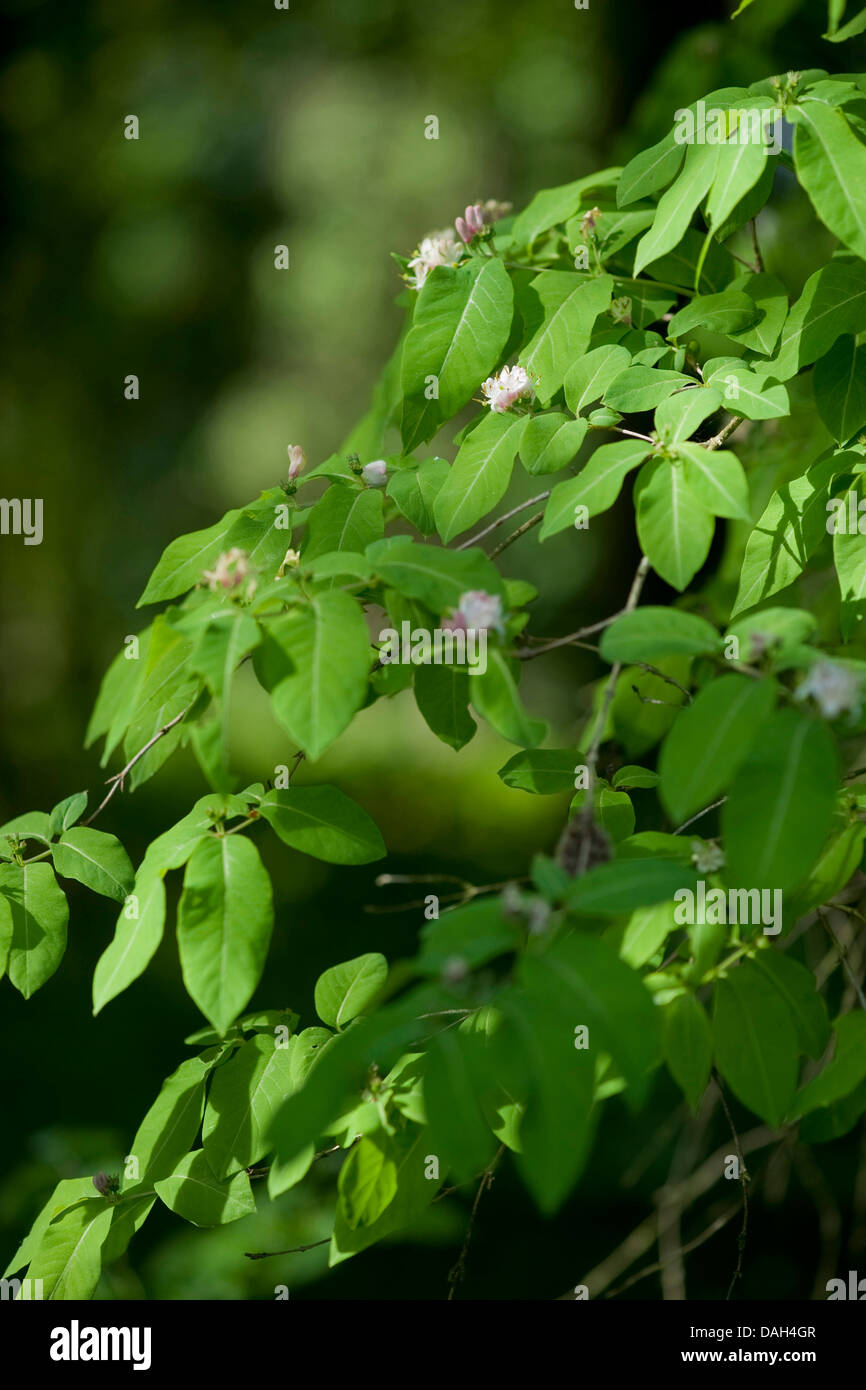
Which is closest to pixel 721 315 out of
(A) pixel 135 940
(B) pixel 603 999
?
(B) pixel 603 999

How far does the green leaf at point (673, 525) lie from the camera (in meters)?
0.97

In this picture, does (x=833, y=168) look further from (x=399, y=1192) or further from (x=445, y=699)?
(x=399, y=1192)

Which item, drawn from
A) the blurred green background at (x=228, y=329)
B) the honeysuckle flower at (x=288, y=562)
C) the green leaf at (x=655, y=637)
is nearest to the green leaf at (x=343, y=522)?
the honeysuckle flower at (x=288, y=562)

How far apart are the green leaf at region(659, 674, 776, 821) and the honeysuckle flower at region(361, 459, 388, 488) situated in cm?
56

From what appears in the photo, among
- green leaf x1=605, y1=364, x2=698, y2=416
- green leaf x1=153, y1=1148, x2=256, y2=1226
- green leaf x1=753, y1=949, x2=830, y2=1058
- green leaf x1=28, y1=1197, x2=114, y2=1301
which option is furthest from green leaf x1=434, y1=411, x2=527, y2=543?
green leaf x1=28, y1=1197, x2=114, y2=1301

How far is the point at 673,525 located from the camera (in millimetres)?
994

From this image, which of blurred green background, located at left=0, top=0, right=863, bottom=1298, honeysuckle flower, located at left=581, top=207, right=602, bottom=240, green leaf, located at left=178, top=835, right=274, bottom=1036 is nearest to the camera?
green leaf, located at left=178, top=835, right=274, bottom=1036

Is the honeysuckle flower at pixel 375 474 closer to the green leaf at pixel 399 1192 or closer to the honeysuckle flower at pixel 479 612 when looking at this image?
the honeysuckle flower at pixel 479 612

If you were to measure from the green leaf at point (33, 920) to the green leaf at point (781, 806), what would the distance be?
767mm

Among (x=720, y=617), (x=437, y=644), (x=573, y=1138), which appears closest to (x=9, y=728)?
(x=720, y=617)

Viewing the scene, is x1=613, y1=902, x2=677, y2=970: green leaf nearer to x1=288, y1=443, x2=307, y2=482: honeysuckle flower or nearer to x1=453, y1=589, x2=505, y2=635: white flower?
x1=453, y1=589, x2=505, y2=635: white flower

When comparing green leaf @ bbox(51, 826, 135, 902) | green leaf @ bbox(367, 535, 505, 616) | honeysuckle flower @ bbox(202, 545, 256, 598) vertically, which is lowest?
green leaf @ bbox(51, 826, 135, 902)

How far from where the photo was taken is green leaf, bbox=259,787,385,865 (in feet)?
3.59

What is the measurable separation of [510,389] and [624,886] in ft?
2.25
